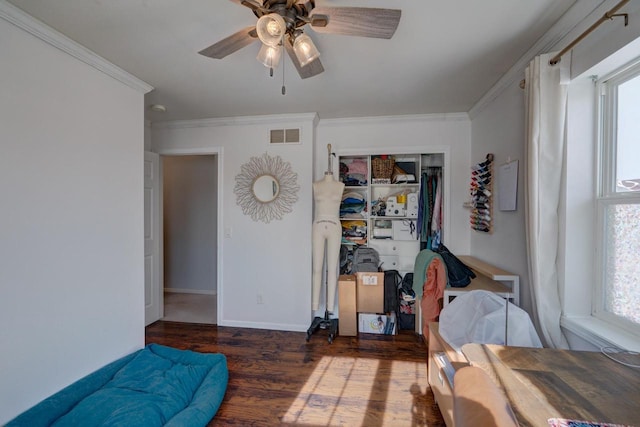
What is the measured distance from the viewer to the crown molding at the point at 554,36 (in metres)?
1.33

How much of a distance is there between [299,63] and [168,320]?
3.28m

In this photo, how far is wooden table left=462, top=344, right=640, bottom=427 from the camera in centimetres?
74

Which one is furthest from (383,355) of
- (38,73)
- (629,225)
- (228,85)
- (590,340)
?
(38,73)

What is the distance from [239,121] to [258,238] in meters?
1.36

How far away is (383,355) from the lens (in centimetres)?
243

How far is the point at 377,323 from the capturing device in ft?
9.37

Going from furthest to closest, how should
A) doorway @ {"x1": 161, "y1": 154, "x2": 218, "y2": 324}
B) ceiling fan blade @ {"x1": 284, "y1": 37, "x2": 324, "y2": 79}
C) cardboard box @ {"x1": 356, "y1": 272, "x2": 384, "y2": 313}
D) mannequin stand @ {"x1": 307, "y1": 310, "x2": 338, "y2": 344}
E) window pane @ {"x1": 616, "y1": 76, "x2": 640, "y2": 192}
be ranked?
doorway @ {"x1": 161, "y1": 154, "x2": 218, "y2": 324} < cardboard box @ {"x1": 356, "y1": 272, "x2": 384, "y2": 313} < mannequin stand @ {"x1": 307, "y1": 310, "x2": 338, "y2": 344} < ceiling fan blade @ {"x1": 284, "y1": 37, "x2": 324, "y2": 79} < window pane @ {"x1": 616, "y1": 76, "x2": 640, "y2": 192}

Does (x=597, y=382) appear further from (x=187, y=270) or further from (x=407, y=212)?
(x=187, y=270)

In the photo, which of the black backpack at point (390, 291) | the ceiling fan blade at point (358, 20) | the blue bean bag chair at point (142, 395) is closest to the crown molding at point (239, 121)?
the ceiling fan blade at point (358, 20)

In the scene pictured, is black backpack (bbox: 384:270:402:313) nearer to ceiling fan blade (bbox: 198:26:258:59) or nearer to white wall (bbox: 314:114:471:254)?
white wall (bbox: 314:114:471:254)

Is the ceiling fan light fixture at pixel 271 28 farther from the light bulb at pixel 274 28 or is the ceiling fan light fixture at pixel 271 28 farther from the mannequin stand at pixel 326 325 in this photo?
the mannequin stand at pixel 326 325

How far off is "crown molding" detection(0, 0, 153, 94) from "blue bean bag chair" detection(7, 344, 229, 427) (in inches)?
83.7

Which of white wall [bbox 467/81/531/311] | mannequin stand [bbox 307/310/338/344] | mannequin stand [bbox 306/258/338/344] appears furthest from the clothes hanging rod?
mannequin stand [bbox 307/310/338/344]

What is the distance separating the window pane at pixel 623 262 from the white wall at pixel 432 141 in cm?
158
